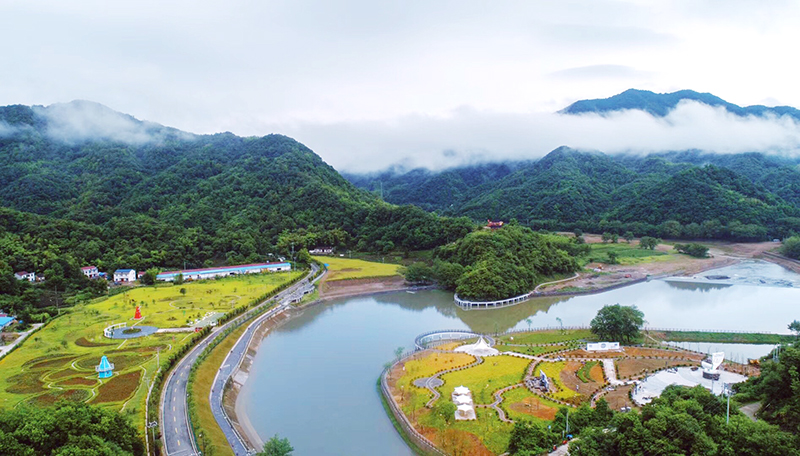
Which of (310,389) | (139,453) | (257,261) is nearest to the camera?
(139,453)

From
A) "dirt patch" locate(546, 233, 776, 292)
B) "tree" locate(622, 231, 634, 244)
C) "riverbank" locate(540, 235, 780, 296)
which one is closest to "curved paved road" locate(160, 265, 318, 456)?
"riverbank" locate(540, 235, 780, 296)

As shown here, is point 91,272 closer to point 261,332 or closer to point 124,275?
point 124,275

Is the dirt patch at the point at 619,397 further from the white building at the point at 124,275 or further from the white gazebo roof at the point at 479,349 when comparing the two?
the white building at the point at 124,275

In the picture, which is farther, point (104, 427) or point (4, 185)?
point (4, 185)

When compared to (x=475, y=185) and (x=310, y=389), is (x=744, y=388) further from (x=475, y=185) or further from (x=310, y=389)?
(x=475, y=185)

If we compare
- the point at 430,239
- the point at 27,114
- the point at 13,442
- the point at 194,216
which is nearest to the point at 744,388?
the point at 13,442
